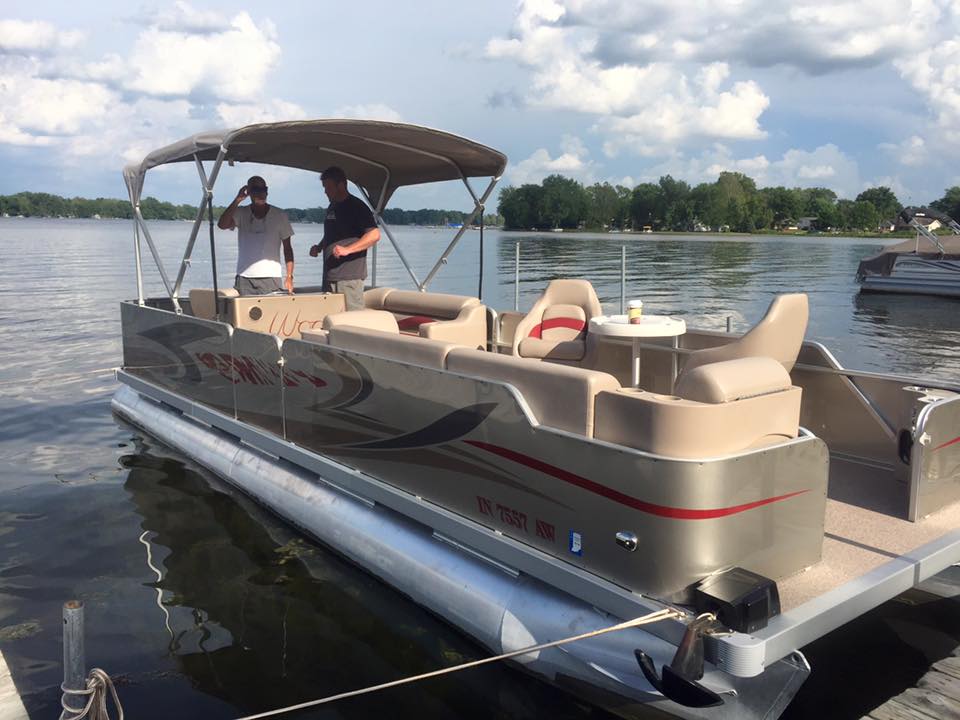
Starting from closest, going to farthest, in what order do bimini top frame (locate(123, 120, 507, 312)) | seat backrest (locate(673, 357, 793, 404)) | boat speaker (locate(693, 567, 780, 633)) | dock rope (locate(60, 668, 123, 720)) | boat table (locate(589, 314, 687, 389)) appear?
dock rope (locate(60, 668, 123, 720)) → boat speaker (locate(693, 567, 780, 633)) → seat backrest (locate(673, 357, 793, 404)) → boat table (locate(589, 314, 687, 389)) → bimini top frame (locate(123, 120, 507, 312))

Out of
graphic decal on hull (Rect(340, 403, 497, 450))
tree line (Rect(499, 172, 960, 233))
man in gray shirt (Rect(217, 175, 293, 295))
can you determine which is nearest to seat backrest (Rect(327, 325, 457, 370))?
graphic decal on hull (Rect(340, 403, 497, 450))

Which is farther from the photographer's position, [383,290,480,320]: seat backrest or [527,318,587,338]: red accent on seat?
[383,290,480,320]: seat backrest

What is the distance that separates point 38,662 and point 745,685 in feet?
11.3

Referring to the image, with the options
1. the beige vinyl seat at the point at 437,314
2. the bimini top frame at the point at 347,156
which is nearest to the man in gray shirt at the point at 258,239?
the bimini top frame at the point at 347,156

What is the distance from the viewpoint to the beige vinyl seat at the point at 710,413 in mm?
3023

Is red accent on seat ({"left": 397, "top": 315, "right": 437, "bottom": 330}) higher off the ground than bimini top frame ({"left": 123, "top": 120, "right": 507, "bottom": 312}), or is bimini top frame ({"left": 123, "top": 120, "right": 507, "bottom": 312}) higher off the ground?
bimini top frame ({"left": 123, "top": 120, "right": 507, "bottom": 312})

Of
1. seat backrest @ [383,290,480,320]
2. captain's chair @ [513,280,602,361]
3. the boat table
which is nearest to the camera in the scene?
the boat table

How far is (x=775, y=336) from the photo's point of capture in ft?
13.6

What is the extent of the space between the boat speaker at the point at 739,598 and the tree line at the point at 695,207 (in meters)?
69.6

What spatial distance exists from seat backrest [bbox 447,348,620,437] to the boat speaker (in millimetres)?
767

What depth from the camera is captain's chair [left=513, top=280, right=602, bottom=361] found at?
5.96 meters

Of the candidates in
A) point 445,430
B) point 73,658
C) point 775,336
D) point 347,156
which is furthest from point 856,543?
point 347,156

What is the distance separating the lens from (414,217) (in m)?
8.73

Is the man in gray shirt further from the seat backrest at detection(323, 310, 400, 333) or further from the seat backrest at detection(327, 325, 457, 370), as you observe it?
the seat backrest at detection(327, 325, 457, 370)
